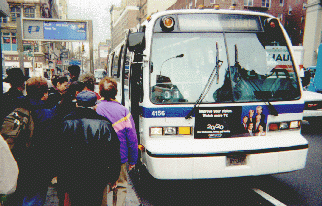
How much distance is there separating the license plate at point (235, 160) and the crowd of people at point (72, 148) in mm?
1286

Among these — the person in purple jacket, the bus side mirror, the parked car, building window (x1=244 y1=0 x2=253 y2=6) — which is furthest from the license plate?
building window (x1=244 y1=0 x2=253 y2=6)

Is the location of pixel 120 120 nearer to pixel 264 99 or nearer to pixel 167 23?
pixel 167 23

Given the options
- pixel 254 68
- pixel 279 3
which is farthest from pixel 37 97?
pixel 279 3

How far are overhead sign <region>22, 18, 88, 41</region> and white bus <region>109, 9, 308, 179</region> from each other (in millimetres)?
13174

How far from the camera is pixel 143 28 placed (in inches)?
163

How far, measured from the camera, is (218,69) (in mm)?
3811

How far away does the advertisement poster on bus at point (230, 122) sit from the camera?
12.1 ft

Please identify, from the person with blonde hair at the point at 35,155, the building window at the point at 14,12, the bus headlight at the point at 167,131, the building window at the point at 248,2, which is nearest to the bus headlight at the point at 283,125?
the bus headlight at the point at 167,131

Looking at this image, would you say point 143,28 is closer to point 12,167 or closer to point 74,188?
point 74,188

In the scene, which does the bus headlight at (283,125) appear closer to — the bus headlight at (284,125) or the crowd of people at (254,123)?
the bus headlight at (284,125)

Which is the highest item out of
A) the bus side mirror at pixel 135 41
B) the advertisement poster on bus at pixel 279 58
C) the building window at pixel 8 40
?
the building window at pixel 8 40

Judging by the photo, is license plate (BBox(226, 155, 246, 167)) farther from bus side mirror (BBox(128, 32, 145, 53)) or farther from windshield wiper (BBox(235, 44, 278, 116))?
bus side mirror (BBox(128, 32, 145, 53))

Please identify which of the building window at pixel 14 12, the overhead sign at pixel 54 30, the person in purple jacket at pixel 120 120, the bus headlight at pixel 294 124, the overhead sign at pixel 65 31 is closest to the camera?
the person in purple jacket at pixel 120 120

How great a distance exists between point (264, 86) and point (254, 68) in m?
0.31
